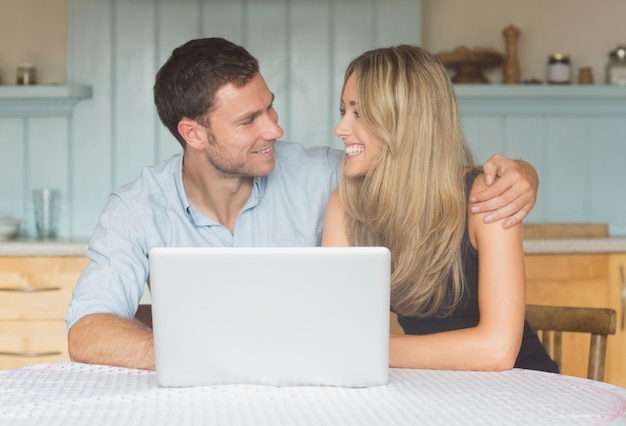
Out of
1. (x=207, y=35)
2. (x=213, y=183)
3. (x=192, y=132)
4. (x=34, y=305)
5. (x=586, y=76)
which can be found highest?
(x=207, y=35)

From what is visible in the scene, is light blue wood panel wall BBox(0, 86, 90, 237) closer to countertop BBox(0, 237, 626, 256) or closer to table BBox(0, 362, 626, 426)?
countertop BBox(0, 237, 626, 256)

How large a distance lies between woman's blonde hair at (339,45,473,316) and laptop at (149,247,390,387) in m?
0.47

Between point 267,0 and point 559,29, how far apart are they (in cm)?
114

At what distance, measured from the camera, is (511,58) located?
3.44 metres

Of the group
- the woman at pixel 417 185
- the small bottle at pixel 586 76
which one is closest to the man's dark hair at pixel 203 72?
the woman at pixel 417 185

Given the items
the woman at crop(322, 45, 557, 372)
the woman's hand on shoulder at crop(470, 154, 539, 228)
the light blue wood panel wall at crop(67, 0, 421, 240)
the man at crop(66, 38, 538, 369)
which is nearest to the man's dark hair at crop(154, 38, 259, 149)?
the man at crop(66, 38, 538, 369)

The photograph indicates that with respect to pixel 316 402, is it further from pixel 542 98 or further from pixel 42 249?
pixel 542 98

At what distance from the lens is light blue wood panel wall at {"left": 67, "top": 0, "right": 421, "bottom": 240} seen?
11.1ft

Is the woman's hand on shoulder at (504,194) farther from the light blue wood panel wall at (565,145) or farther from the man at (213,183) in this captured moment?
the light blue wood panel wall at (565,145)

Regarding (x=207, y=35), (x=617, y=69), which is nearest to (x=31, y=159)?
(x=207, y=35)

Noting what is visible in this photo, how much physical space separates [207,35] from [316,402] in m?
2.45

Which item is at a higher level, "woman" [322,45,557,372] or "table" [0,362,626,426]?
"woman" [322,45,557,372]

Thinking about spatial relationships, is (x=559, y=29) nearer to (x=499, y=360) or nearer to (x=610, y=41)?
(x=610, y=41)

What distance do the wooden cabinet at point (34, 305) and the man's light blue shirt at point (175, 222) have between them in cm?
110
